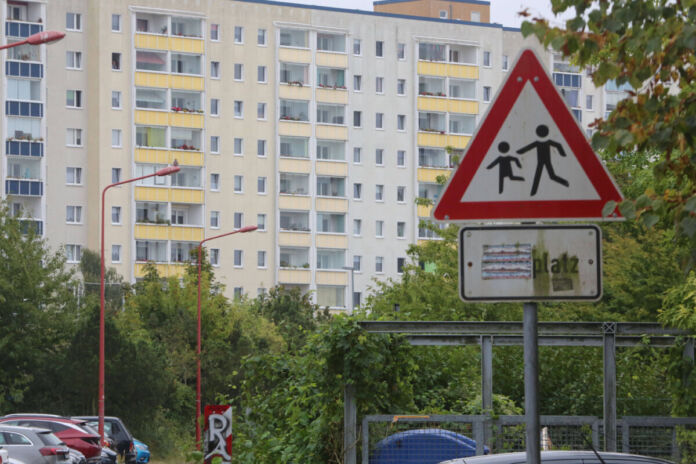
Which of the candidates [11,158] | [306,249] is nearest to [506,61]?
[306,249]

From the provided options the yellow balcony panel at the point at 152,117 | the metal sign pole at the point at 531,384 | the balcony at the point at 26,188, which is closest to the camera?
the metal sign pole at the point at 531,384

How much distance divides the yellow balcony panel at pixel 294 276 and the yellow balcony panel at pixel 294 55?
15.8 meters

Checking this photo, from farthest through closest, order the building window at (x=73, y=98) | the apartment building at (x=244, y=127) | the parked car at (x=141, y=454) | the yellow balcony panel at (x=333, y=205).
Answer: the yellow balcony panel at (x=333, y=205) < the building window at (x=73, y=98) < the apartment building at (x=244, y=127) < the parked car at (x=141, y=454)

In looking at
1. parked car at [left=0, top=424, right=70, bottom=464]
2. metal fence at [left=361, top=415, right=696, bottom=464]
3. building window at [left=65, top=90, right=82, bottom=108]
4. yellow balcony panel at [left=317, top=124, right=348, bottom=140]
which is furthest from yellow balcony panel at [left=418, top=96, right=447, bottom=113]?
metal fence at [left=361, top=415, right=696, bottom=464]

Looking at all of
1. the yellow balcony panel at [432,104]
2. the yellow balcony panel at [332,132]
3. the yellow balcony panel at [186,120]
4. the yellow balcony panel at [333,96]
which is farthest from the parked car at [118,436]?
the yellow balcony panel at [432,104]

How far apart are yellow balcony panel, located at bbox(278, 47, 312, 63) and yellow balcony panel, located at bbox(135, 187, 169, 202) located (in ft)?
45.5

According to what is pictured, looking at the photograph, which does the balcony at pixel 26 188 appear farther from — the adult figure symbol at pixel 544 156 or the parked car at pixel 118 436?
the adult figure symbol at pixel 544 156

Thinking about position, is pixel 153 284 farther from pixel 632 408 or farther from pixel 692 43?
pixel 692 43

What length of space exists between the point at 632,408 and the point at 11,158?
77.2 meters

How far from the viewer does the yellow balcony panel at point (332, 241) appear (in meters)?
102

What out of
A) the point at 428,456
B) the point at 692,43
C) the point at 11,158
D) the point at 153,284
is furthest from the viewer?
the point at 11,158

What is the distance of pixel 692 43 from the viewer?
5.71 m

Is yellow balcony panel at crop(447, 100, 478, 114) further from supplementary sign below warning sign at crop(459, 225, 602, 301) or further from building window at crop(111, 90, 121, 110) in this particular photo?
supplementary sign below warning sign at crop(459, 225, 602, 301)

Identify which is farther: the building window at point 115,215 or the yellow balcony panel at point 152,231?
the yellow balcony panel at point 152,231
